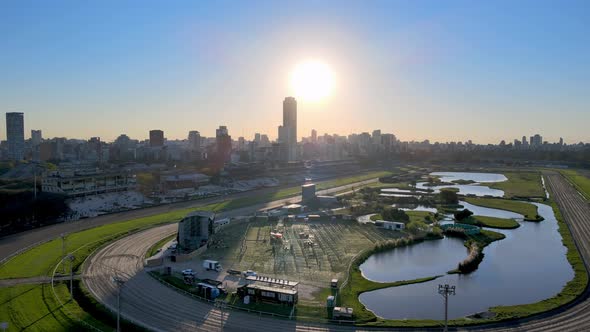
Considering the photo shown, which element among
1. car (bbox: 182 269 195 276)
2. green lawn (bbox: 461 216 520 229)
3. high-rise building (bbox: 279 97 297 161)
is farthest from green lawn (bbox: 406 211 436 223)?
high-rise building (bbox: 279 97 297 161)

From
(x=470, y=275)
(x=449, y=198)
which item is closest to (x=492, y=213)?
(x=449, y=198)

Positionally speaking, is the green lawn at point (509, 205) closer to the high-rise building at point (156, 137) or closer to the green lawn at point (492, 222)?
the green lawn at point (492, 222)

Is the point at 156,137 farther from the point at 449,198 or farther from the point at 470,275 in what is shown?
the point at 470,275

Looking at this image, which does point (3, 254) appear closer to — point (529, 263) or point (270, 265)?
point (270, 265)

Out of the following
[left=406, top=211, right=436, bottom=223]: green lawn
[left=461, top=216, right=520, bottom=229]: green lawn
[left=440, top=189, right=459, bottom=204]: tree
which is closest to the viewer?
[left=461, top=216, right=520, bottom=229]: green lawn

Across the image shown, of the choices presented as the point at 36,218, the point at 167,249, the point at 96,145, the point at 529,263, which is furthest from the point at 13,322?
the point at 96,145

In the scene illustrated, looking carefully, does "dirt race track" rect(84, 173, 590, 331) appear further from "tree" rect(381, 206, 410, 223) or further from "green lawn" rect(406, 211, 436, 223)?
"green lawn" rect(406, 211, 436, 223)
